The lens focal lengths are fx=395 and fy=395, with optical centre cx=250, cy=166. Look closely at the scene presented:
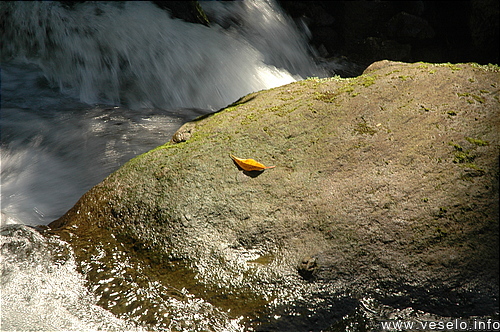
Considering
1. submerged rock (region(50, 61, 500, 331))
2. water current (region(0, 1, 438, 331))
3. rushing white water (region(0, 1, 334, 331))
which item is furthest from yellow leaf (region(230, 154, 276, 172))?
rushing white water (region(0, 1, 334, 331))

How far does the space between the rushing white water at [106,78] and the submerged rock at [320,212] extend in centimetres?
167

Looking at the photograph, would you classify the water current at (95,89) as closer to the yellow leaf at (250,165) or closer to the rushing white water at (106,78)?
the rushing white water at (106,78)

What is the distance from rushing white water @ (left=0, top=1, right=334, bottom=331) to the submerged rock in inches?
65.7

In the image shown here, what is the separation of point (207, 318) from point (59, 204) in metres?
2.53

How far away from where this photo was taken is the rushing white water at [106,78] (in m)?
4.46

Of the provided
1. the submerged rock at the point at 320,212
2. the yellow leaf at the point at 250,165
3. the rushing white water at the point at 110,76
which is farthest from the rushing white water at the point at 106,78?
the yellow leaf at the point at 250,165

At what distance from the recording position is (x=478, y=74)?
113 inches

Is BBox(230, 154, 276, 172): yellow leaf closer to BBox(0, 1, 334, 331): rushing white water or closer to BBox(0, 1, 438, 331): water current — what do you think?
BBox(0, 1, 438, 331): water current

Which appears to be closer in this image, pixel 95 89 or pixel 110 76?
pixel 95 89

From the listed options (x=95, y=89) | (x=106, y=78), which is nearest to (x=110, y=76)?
(x=106, y=78)

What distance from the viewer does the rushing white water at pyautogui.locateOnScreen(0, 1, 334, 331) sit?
4465 mm

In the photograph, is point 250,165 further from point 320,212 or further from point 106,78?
point 106,78

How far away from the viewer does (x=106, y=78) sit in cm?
619

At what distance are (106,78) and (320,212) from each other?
16.2 ft
